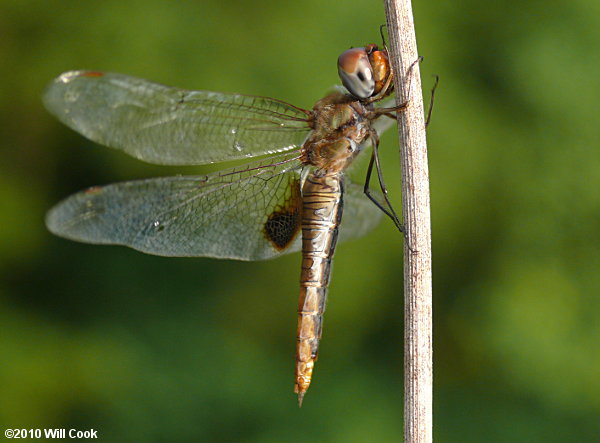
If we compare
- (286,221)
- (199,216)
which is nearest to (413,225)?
(286,221)

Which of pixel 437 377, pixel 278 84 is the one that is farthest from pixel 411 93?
pixel 437 377

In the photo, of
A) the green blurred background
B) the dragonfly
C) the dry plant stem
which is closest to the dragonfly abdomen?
the dragonfly

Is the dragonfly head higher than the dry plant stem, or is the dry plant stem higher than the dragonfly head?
the dragonfly head

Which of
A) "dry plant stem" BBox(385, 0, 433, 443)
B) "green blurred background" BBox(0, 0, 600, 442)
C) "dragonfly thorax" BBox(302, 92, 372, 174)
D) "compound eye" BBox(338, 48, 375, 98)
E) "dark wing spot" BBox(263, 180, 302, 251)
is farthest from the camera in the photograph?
"green blurred background" BBox(0, 0, 600, 442)

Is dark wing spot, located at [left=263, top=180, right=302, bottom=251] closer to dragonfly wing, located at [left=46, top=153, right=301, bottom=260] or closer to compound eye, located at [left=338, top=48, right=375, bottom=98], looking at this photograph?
dragonfly wing, located at [left=46, top=153, right=301, bottom=260]

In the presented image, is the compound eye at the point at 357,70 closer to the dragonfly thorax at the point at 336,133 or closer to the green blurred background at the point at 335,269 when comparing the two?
the dragonfly thorax at the point at 336,133

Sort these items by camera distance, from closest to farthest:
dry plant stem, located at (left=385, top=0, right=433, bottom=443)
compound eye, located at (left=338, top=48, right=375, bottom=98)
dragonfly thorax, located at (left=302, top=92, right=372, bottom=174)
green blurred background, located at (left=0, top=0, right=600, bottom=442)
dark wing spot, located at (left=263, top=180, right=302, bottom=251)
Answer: dry plant stem, located at (left=385, top=0, right=433, bottom=443) < compound eye, located at (left=338, top=48, right=375, bottom=98) < dragonfly thorax, located at (left=302, top=92, right=372, bottom=174) < dark wing spot, located at (left=263, top=180, right=302, bottom=251) < green blurred background, located at (left=0, top=0, right=600, bottom=442)

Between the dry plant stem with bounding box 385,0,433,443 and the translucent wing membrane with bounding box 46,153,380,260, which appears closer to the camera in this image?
the dry plant stem with bounding box 385,0,433,443
